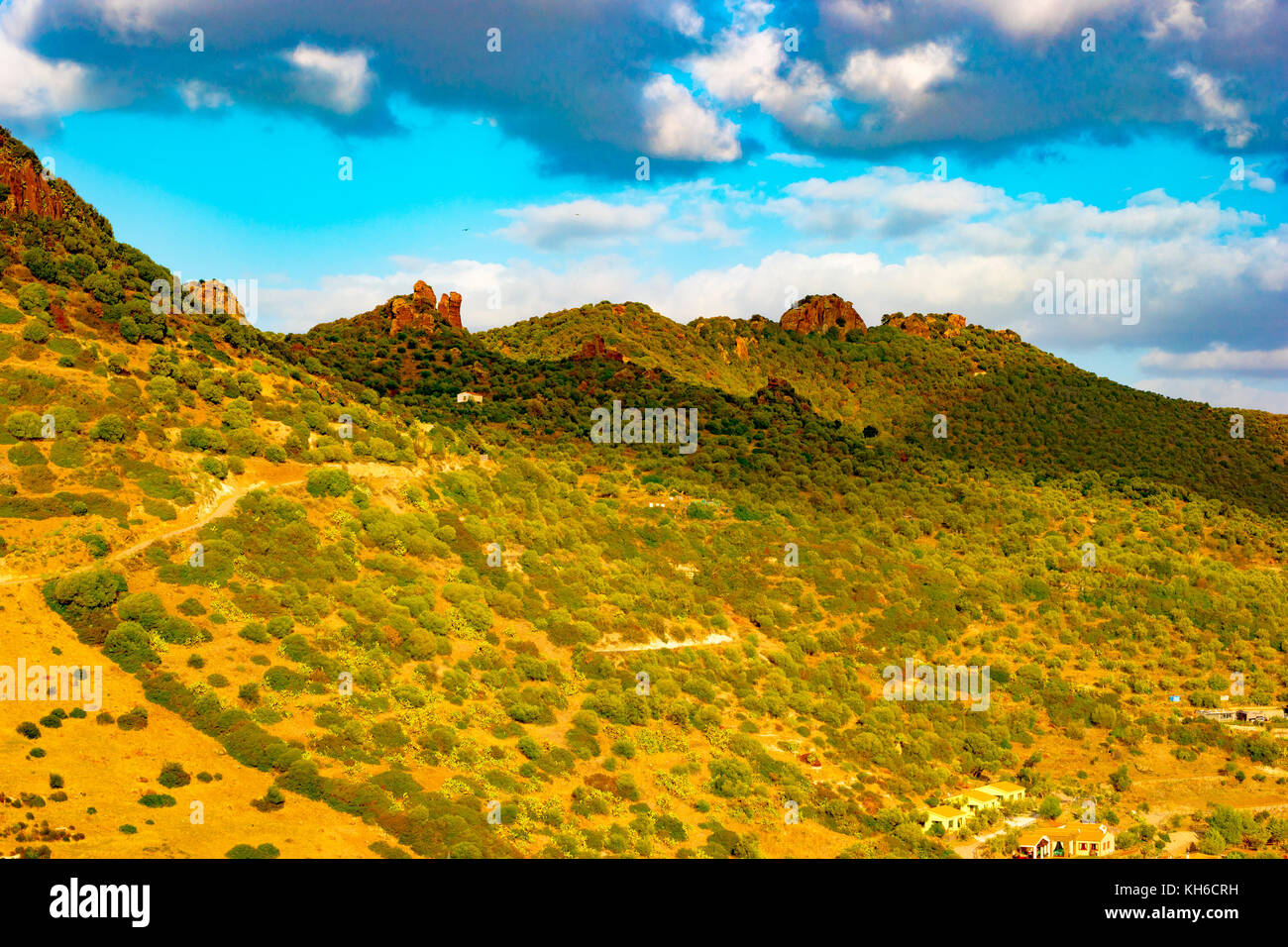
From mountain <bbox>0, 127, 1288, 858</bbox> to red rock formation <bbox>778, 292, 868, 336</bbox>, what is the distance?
202 ft

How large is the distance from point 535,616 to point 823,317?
119 metres

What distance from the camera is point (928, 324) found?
533 ft

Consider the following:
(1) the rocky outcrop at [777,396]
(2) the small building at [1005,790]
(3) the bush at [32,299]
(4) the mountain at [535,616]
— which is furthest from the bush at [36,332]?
(1) the rocky outcrop at [777,396]

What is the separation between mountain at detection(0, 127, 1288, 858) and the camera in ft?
116

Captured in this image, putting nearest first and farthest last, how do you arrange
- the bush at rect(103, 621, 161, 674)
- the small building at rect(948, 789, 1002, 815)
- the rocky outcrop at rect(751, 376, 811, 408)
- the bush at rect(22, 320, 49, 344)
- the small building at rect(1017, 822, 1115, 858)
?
the bush at rect(103, 621, 161, 674), the small building at rect(1017, 822, 1115, 858), the small building at rect(948, 789, 1002, 815), the bush at rect(22, 320, 49, 344), the rocky outcrop at rect(751, 376, 811, 408)

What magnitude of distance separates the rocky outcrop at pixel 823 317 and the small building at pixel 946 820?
120m

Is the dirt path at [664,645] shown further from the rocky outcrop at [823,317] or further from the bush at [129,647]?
the rocky outcrop at [823,317]

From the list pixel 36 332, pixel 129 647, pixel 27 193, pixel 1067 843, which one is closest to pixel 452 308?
pixel 27 193

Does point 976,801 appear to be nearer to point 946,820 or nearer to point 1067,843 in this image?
point 946,820

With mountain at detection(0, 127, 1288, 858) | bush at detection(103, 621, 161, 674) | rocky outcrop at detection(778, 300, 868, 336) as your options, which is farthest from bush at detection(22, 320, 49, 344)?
rocky outcrop at detection(778, 300, 868, 336)

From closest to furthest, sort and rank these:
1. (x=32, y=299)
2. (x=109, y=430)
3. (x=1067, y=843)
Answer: (x=1067, y=843)
(x=109, y=430)
(x=32, y=299)

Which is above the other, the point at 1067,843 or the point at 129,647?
the point at 129,647

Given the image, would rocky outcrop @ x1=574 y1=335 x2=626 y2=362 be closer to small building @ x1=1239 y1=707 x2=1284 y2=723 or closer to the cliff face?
the cliff face
